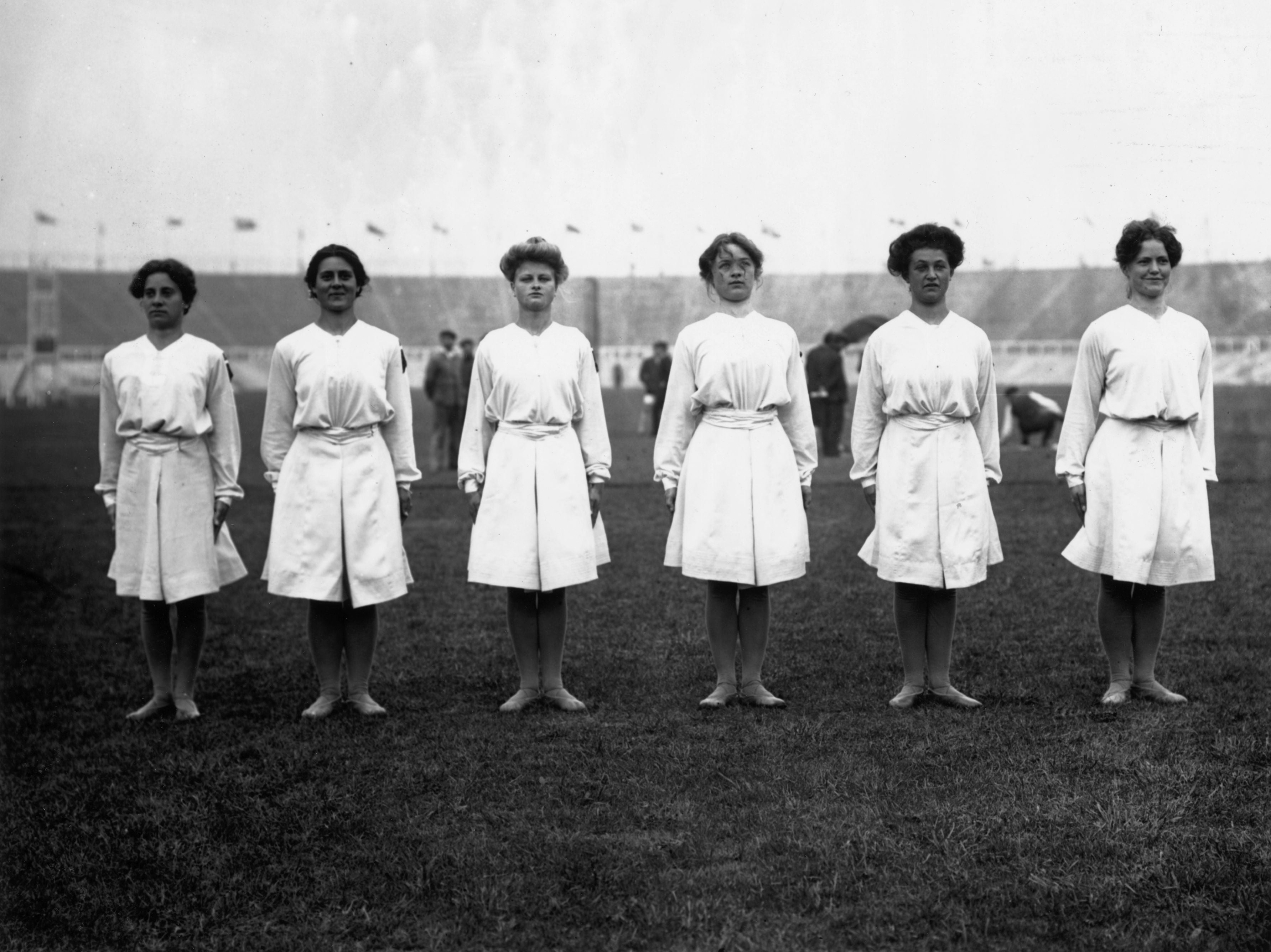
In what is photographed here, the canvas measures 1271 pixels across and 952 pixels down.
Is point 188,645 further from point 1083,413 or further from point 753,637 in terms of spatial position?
point 1083,413

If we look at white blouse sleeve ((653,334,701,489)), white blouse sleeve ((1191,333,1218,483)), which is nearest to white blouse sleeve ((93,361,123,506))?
white blouse sleeve ((653,334,701,489))

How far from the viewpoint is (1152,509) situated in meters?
5.72

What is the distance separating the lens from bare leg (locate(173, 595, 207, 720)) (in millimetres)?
6004

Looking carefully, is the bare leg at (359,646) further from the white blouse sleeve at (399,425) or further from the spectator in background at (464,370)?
the spectator in background at (464,370)

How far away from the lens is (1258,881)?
3.62m

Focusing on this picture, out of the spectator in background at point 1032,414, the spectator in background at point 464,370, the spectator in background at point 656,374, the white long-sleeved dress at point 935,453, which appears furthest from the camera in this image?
the spectator in background at point 1032,414

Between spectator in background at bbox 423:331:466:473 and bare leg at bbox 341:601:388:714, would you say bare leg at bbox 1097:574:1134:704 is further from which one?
spectator in background at bbox 423:331:466:473

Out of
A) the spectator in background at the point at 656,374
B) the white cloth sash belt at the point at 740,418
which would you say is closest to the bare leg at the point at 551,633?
the white cloth sash belt at the point at 740,418

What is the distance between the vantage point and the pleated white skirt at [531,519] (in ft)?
18.9

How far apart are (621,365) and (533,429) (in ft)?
138

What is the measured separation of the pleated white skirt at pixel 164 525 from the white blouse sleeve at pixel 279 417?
0.38 m

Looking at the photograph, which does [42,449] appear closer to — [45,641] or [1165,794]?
[45,641]

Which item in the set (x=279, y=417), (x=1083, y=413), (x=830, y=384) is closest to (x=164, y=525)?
(x=279, y=417)

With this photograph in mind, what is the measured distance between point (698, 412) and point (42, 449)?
20.6 meters
